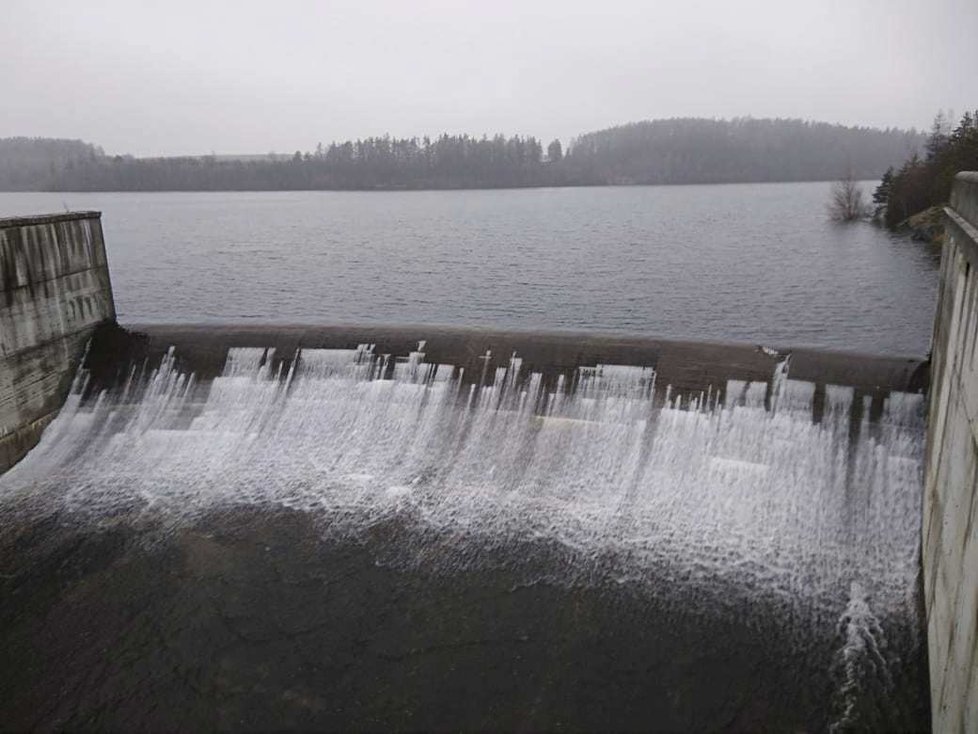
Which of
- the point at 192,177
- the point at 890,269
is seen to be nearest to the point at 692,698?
the point at 890,269

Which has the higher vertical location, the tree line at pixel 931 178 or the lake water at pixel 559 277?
the tree line at pixel 931 178

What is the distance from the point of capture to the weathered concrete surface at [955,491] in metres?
7.12

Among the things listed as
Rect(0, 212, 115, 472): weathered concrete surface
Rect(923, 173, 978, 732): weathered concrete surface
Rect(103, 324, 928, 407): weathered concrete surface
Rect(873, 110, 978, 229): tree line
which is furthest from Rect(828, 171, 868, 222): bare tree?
Rect(0, 212, 115, 472): weathered concrete surface

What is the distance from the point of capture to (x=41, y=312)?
690 inches

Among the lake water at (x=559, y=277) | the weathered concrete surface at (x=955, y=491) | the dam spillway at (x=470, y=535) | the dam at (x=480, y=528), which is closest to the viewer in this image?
the weathered concrete surface at (x=955, y=491)

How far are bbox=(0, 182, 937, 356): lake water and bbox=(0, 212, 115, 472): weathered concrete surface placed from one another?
21.5 ft

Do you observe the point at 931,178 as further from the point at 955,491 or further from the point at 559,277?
the point at 955,491

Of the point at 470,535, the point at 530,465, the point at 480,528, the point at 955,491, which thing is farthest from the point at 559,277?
the point at 955,491

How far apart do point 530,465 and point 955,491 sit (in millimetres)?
7813

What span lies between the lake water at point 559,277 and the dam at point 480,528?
459 centimetres

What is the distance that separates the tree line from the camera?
37.5 metres

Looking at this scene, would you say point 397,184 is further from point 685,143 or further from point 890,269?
point 890,269

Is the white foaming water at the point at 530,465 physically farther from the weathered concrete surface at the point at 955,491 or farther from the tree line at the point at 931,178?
the tree line at the point at 931,178

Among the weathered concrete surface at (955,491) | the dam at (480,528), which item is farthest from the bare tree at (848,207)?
the weathered concrete surface at (955,491)
